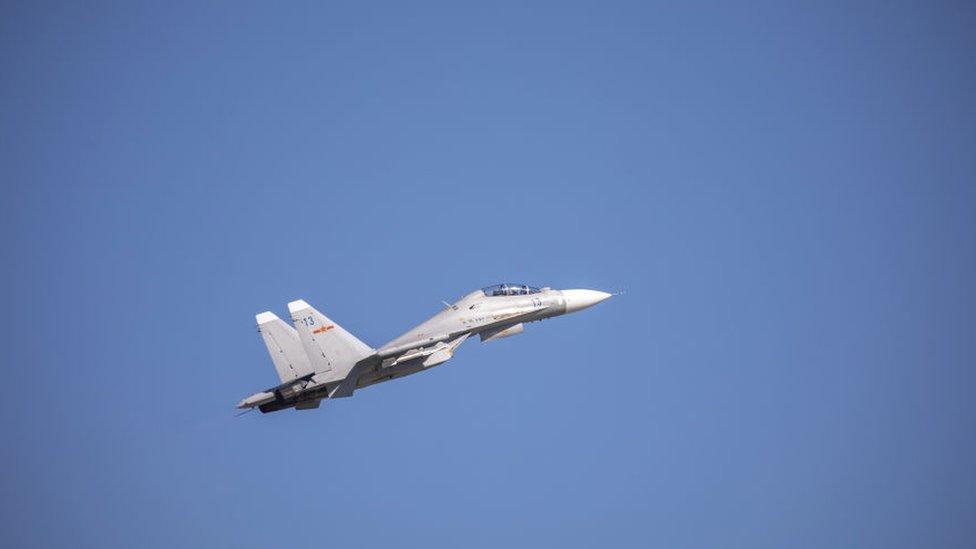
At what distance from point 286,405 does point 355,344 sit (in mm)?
3361

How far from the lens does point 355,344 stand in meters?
41.0

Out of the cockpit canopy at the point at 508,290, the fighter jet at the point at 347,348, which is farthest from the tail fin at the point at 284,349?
the cockpit canopy at the point at 508,290

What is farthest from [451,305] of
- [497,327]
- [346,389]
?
[346,389]

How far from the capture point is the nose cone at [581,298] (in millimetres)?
45000

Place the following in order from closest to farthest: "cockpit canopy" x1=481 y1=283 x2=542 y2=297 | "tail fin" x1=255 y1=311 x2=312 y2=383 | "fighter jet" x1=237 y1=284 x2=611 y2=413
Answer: "fighter jet" x1=237 y1=284 x2=611 y2=413 → "tail fin" x1=255 y1=311 x2=312 y2=383 → "cockpit canopy" x1=481 y1=283 x2=542 y2=297

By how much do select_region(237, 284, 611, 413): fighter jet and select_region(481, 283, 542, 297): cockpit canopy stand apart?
1.00ft

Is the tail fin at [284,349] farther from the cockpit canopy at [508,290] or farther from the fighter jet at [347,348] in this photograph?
the cockpit canopy at [508,290]

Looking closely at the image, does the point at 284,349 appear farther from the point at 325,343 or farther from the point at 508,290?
the point at 508,290

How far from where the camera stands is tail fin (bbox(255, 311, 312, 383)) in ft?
137

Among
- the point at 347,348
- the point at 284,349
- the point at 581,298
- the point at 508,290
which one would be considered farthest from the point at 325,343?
the point at 581,298

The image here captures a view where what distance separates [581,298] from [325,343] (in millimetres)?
10886

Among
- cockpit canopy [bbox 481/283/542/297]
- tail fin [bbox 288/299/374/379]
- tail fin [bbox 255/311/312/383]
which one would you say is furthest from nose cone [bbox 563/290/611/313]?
tail fin [bbox 255/311/312/383]

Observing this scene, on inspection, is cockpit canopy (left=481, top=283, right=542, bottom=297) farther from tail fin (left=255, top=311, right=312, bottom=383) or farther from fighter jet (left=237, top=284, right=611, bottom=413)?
tail fin (left=255, top=311, right=312, bottom=383)

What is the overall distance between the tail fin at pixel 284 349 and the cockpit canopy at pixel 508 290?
7.73m
